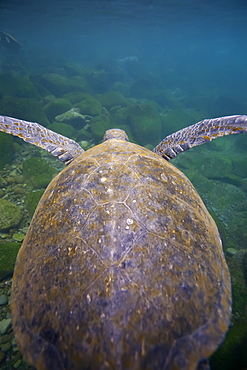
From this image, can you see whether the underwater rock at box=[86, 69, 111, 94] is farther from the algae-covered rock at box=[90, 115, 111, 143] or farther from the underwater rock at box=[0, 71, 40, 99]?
the algae-covered rock at box=[90, 115, 111, 143]

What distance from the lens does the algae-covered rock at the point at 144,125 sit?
38.6 feet

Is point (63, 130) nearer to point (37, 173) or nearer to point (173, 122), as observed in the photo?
point (37, 173)

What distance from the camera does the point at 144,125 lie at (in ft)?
39.4

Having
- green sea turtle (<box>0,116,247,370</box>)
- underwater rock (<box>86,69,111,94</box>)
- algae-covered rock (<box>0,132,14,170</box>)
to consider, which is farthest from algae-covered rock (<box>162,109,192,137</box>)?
green sea turtle (<box>0,116,247,370</box>)

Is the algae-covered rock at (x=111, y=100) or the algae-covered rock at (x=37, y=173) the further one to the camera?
the algae-covered rock at (x=111, y=100)

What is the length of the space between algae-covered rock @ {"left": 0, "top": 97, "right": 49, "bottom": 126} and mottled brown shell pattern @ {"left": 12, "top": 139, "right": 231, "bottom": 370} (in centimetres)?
953

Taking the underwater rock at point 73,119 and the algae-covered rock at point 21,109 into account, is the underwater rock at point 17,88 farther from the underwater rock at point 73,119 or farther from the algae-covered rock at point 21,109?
the underwater rock at point 73,119

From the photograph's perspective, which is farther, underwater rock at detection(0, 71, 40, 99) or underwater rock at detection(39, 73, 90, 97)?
underwater rock at detection(39, 73, 90, 97)

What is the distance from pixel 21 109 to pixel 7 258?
862cm

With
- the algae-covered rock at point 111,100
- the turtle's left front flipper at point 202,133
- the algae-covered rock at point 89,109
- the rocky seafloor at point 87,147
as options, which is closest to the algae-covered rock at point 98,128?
the rocky seafloor at point 87,147

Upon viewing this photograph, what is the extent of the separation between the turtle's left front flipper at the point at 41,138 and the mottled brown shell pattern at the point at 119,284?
79.3 inches

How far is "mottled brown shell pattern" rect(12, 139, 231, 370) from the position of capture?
1174 mm

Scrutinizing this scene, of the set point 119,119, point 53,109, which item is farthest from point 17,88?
point 119,119

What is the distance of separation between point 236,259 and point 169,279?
353 centimetres
